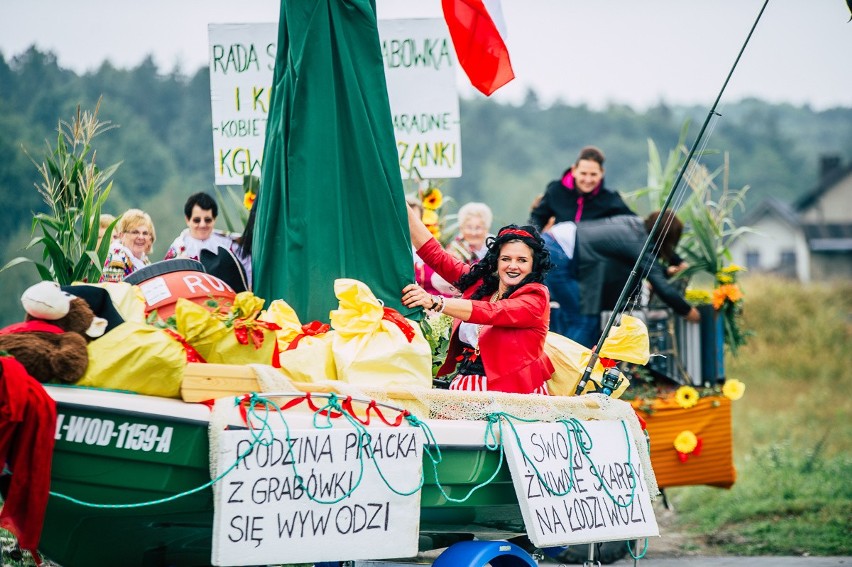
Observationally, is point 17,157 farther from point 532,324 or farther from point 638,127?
point 638,127

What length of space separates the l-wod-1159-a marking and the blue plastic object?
5.76ft

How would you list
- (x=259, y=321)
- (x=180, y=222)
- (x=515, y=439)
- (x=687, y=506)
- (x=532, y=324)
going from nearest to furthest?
(x=259, y=321)
(x=515, y=439)
(x=532, y=324)
(x=687, y=506)
(x=180, y=222)

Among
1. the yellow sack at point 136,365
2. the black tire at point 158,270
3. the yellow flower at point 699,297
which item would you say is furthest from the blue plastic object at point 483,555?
the yellow flower at point 699,297

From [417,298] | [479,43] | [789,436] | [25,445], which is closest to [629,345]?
[417,298]

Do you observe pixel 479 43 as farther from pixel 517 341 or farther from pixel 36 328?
pixel 36 328

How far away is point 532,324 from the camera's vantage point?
670cm

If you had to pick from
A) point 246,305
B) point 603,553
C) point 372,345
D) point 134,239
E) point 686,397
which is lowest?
point 603,553

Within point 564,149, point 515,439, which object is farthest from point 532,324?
point 564,149

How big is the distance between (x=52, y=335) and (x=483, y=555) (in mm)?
2292

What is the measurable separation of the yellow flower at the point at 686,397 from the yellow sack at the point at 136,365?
5.41 metres

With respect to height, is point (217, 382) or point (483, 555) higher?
point (217, 382)

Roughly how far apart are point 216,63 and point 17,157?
24.7 ft

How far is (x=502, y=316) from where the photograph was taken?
21.5 ft

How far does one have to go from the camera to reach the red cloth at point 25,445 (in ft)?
15.0
